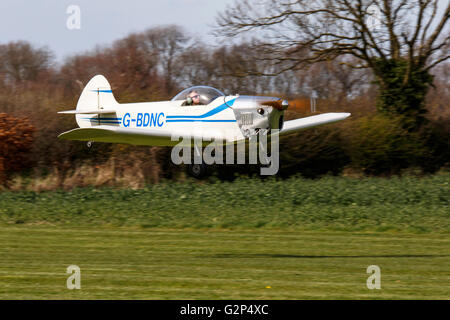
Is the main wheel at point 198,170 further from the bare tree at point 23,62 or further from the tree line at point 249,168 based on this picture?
the bare tree at point 23,62

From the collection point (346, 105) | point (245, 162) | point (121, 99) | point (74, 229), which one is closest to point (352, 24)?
point (346, 105)

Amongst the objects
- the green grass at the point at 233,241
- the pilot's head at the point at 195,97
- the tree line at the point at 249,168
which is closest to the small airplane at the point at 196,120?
the pilot's head at the point at 195,97

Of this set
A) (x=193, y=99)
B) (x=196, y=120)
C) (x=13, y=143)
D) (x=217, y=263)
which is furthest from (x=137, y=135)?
(x=13, y=143)

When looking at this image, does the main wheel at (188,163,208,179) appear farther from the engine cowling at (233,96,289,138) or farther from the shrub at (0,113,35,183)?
the shrub at (0,113,35,183)

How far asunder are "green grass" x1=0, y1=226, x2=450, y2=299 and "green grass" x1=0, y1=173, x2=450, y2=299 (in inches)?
0.8

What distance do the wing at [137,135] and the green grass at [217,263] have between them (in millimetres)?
2499

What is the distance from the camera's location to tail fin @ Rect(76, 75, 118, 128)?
57.7 ft

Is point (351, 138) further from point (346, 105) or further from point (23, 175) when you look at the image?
point (23, 175)

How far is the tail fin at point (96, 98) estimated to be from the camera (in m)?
17.6

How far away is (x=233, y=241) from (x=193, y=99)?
4.79 metres

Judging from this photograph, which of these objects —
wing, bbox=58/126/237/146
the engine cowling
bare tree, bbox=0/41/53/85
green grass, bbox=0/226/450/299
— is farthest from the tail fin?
bare tree, bbox=0/41/53/85

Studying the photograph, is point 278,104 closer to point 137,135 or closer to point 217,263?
point 137,135

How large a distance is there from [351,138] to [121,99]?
29.0ft

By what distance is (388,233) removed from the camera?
1337 centimetres
